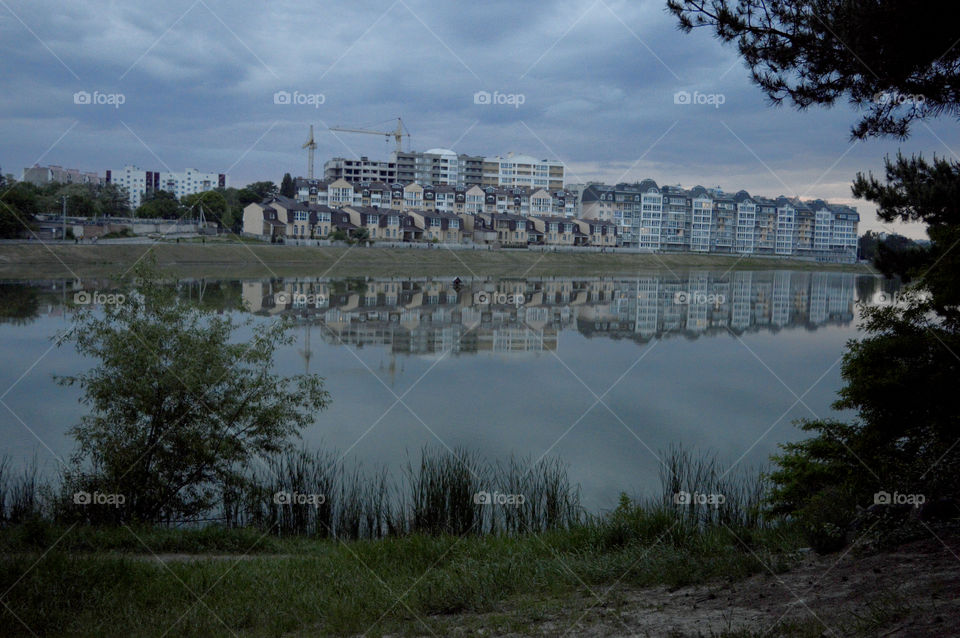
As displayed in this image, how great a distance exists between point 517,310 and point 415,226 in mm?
39417

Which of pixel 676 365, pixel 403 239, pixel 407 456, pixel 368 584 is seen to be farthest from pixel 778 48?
pixel 403 239

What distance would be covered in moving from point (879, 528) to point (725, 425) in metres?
7.88

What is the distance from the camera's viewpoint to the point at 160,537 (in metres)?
6.84

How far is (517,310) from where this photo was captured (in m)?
29.9

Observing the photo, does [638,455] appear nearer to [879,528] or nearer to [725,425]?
[725,425]

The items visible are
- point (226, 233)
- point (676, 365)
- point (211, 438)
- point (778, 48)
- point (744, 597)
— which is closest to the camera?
point (744, 597)

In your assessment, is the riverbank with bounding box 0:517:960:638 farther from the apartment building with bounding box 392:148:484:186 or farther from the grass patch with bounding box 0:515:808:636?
the apartment building with bounding box 392:148:484:186

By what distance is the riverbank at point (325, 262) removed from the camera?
125 feet

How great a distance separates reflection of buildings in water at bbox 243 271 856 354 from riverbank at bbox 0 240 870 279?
19.2 ft

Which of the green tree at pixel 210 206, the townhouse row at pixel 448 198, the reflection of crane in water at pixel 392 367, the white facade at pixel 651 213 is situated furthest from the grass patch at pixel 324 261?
the townhouse row at pixel 448 198

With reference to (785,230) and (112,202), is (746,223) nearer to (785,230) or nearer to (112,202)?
(785,230)

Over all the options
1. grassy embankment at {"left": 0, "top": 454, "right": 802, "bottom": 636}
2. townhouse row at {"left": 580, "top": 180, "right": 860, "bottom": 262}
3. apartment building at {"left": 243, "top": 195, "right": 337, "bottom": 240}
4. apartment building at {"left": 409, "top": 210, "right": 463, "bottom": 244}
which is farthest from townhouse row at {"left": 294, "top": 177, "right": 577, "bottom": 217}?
grassy embankment at {"left": 0, "top": 454, "right": 802, "bottom": 636}

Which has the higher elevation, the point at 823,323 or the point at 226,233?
the point at 226,233

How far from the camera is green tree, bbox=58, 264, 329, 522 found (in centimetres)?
820
